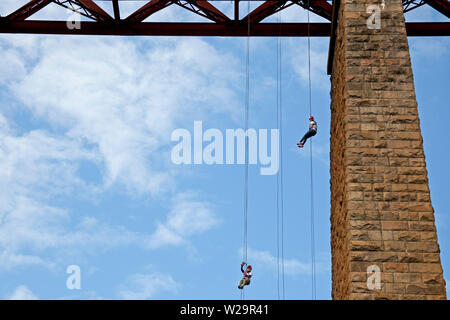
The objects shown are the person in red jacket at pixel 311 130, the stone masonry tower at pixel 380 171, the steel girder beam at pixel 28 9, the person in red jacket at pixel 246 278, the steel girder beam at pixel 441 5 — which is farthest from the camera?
the steel girder beam at pixel 28 9

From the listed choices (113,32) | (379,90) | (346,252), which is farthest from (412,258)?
(113,32)

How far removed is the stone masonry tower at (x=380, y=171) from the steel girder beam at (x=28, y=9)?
317 inches

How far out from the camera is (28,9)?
17219mm

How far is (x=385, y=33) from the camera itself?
42.6 feet

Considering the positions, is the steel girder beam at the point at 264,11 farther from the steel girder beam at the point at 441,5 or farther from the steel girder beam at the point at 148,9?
the steel girder beam at the point at 441,5

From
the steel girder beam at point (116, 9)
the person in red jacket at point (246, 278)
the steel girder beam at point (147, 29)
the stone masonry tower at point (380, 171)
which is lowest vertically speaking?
the person in red jacket at point (246, 278)

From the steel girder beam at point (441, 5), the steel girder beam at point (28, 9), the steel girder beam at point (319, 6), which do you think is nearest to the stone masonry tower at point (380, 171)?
the steel girder beam at point (319, 6)

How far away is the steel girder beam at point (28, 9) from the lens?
17.1 metres

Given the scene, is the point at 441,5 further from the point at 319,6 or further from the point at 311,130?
the point at 311,130

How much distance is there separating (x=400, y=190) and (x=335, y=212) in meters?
2.35

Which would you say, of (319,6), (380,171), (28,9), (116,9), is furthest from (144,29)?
(380,171)

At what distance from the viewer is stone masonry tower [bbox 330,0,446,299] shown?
11.1 m

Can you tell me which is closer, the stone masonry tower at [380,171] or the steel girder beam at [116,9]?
the stone masonry tower at [380,171]
